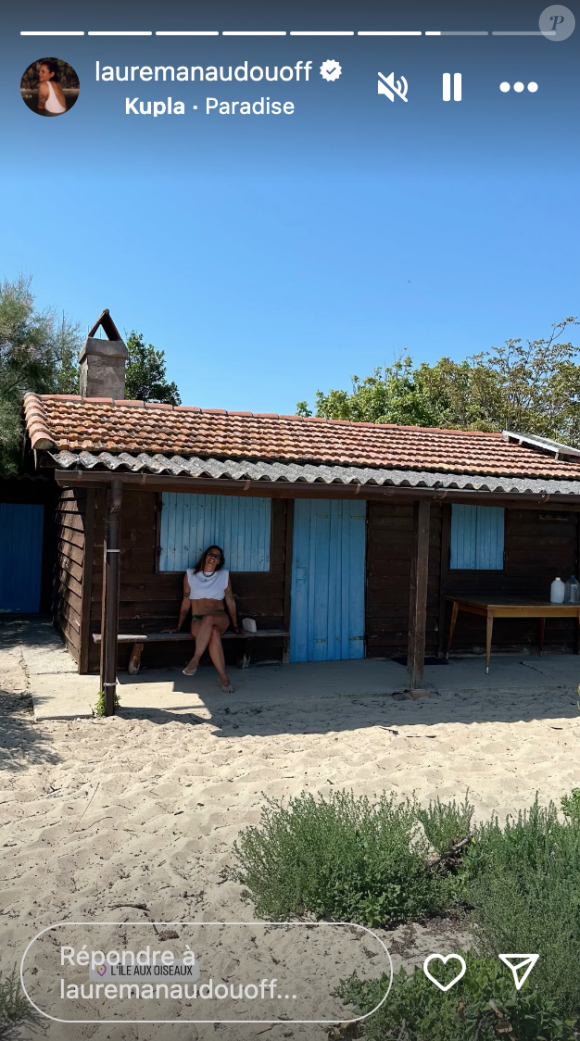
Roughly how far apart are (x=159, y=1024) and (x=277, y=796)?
218cm

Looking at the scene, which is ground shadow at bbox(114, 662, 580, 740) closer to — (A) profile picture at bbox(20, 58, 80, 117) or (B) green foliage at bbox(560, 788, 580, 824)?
(B) green foliage at bbox(560, 788, 580, 824)

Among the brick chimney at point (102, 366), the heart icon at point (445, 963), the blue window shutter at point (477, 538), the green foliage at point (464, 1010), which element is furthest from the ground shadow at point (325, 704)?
the brick chimney at point (102, 366)

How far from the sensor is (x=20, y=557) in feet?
43.2

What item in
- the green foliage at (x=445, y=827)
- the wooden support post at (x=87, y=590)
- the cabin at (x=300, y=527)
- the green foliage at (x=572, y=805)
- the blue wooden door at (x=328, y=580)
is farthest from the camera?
the blue wooden door at (x=328, y=580)

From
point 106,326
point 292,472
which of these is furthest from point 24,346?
point 292,472

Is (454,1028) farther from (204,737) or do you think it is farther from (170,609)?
(170,609)

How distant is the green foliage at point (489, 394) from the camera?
27359 millimetres

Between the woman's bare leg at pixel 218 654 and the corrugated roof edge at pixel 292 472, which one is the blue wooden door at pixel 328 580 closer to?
the corrugated roof edge at pixel 292 472

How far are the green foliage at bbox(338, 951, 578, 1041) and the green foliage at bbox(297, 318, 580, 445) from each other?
25.1 meters

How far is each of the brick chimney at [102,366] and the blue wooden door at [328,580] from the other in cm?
387

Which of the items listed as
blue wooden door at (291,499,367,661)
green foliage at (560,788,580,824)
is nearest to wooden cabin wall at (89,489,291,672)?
blue wooden door at (291,499,367,661)

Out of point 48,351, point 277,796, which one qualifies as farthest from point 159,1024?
point 48,351

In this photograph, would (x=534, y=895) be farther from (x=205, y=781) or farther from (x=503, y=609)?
(x=503, y=609)

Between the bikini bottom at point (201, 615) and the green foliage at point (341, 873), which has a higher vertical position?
the bikini bottom at point (201, 615)
